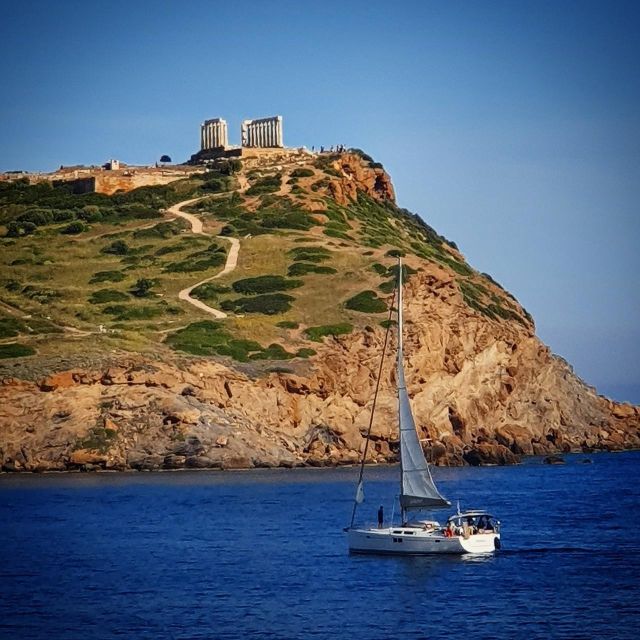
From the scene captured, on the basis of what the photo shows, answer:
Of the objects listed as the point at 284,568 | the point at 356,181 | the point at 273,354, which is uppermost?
the point at 356,181

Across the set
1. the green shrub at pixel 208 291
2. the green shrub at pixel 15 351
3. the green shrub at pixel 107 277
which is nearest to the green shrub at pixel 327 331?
the green shrub at pixel 208 291

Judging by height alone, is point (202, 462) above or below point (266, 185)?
below

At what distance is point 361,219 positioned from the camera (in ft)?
479

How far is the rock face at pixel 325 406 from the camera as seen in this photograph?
94.6 meters

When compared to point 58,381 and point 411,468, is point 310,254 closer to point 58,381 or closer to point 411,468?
point 58,381

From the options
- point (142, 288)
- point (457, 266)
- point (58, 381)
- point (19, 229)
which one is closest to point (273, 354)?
point (58, 381)

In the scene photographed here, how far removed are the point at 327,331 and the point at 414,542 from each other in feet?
179

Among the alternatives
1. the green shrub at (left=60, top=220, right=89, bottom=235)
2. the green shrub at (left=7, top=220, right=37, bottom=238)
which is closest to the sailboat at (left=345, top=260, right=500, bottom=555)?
the green shrub at (left=60, top=220, right=89, bottom=235)

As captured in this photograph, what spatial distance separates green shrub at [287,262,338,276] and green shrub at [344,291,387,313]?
A: 637 centimetres

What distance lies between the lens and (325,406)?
102312 mm

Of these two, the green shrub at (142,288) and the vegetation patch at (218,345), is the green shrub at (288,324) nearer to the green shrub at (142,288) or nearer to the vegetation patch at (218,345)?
the vegetation patch at (218,345)

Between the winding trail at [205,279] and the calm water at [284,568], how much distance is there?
105ft

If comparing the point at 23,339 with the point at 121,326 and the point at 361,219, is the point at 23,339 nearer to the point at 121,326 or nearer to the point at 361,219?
the point at 121,326

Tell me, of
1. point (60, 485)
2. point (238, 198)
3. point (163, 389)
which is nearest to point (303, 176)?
point (238, 198)
